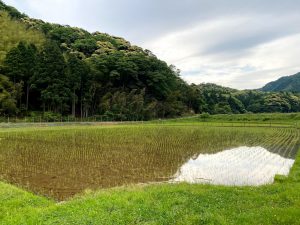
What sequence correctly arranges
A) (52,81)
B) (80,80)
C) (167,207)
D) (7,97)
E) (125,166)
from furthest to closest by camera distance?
1. (80,80)
2. (52,81)
3. (7,97)
4. (125,166)
5. (167,207)

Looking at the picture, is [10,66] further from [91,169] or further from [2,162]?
[91,169]

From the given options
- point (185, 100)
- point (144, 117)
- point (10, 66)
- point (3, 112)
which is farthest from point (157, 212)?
point (185, 100)

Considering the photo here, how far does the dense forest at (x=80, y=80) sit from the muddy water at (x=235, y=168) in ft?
131

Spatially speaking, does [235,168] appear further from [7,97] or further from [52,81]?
[52,81]

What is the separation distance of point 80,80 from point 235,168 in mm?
48409

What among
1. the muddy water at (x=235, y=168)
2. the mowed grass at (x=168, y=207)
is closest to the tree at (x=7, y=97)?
the muddy water at (x=235, y=168)

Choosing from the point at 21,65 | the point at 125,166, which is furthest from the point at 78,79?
the point at 125,166

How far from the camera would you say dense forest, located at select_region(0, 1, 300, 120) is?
53.6 metres

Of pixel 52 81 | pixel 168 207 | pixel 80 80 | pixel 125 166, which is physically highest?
pixel 80 80

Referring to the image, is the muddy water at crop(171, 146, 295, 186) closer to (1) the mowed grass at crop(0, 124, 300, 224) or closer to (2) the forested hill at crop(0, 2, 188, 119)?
(1) the mowed grass at crop(0, 124, 300, 224)

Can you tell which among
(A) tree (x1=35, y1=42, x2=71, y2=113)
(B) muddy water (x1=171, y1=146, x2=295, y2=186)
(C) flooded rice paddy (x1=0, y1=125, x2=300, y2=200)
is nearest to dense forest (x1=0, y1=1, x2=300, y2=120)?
(A) tree (x1=35, y1=42, x2=71, y2=113)

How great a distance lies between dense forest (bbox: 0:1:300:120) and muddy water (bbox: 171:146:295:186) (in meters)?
39.9

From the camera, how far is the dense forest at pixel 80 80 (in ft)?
176

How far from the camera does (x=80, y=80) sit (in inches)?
2347
